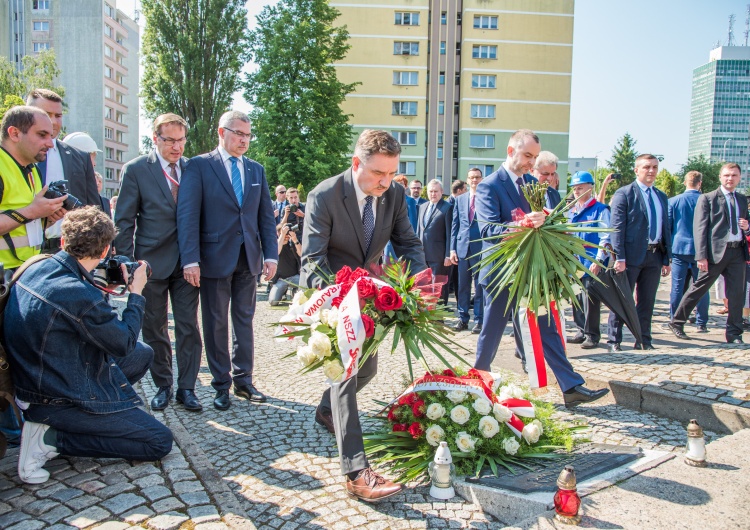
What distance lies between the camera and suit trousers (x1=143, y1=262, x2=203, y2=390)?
505 cm

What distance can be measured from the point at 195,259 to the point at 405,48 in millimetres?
48789

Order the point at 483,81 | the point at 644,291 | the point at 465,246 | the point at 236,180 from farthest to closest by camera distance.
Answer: the point at 483,81 < the point at 465,246 < the point at 644,291 < the point at 236,180

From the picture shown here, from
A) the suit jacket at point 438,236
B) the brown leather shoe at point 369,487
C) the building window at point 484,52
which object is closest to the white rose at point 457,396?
the brown leather shoe at point 369,487

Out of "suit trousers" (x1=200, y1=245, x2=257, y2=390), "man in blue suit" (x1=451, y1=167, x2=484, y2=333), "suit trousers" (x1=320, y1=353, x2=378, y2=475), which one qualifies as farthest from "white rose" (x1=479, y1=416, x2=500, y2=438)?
"man in blue suit" (x1=451, y1=167, x2=484, y2=333)

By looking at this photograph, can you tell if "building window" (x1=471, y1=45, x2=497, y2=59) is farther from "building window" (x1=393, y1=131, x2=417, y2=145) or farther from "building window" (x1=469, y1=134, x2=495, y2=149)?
"building window" (x1=393, y1=131, x2=417, y2=145)

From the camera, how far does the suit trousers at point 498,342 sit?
5039 mm

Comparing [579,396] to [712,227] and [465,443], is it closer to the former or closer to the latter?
[465,443]

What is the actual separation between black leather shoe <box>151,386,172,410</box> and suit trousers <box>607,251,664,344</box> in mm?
5087

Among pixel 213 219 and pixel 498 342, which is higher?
pixel 213 219

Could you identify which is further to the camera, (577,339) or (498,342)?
(577,339)

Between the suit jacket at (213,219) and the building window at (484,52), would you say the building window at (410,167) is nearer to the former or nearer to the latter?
the building window at (484,52)

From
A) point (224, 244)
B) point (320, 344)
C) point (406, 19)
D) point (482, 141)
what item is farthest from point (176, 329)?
point (406, 19)

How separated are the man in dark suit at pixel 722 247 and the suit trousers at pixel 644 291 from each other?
0.88 metres

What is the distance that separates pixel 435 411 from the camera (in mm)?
3834
